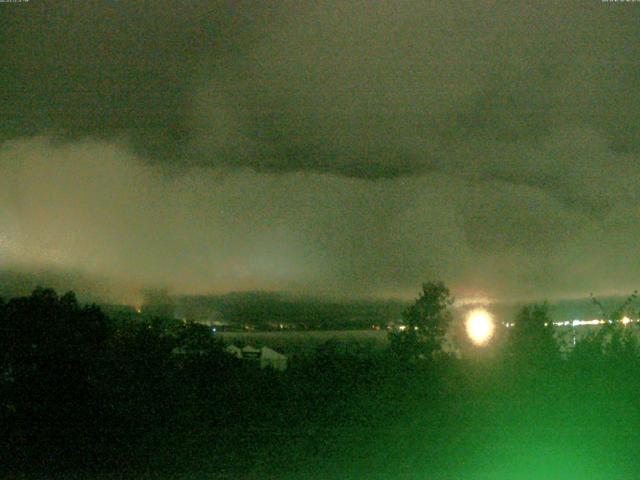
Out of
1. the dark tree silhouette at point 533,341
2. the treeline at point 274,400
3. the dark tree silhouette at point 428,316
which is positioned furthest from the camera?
the dark tree silhouette at point 428,316

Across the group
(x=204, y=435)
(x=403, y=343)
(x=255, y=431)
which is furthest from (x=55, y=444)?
(x=403, y=343)

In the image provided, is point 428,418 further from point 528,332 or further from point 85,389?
point 85,389

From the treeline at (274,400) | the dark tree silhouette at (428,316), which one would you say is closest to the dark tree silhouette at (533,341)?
the treeline at (274,400)

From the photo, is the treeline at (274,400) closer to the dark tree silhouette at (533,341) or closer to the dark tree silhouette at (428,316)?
the dark tree silhouette at (533,341)

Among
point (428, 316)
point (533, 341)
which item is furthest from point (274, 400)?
point (428, 316)

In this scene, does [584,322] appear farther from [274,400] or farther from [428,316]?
[428,316]

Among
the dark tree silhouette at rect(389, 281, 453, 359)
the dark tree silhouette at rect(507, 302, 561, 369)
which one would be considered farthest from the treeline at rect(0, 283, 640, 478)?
the dark tree silhouette at rect(389, 281, 453, 359)

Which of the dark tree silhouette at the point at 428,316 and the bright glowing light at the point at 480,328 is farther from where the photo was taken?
the dark tree silhouette at the point at 428,316

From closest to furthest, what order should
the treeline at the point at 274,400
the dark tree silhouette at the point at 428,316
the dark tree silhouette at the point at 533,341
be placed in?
the treeline at the point at 274,400 < the dark tree silhouette at the point at 533,341 < the dark tree silhouette at the point at 428,316

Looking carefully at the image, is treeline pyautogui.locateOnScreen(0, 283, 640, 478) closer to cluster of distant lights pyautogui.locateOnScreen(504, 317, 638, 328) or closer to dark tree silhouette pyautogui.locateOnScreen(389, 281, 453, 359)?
cluster of distant lights pyautogui.locateOnScreen(504, 317, 638, 328)

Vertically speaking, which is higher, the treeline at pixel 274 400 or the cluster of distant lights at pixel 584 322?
the cluster of distant lights at pixel 584 322
